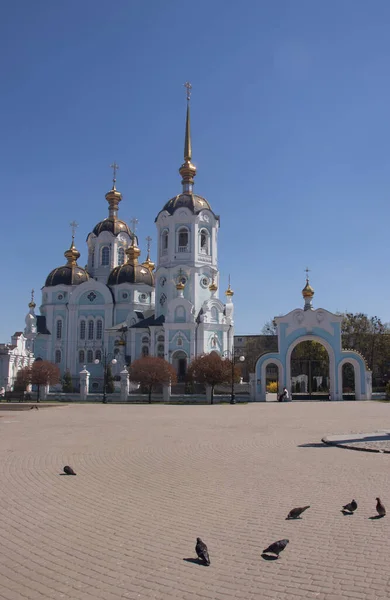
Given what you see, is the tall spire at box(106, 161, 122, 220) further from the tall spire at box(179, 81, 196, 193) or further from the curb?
the curb

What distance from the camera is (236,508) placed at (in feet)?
28.5

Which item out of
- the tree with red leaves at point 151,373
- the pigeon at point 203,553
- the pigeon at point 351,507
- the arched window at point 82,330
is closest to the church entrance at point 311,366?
A: the tree with red leaves at point 151,373

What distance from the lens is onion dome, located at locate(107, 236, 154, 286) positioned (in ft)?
206

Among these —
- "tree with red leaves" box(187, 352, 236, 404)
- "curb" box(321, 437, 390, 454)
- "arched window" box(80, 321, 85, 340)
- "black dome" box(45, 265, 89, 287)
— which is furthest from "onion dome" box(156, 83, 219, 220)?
"curb" box(321, 437, 390, 454)

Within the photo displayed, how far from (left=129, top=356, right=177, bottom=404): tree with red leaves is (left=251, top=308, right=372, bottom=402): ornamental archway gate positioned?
690cm

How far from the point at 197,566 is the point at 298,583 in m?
1.14

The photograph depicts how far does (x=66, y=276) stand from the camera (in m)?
64.0

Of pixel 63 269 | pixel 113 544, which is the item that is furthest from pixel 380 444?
pixel 63 269

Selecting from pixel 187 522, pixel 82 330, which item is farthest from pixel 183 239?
pixel 187 522

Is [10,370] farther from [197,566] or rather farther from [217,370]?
[197,566]

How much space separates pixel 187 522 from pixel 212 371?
33.0 m

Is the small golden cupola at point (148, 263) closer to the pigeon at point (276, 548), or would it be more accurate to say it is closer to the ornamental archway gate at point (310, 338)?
the ornamental archway gate at point (310, 338)

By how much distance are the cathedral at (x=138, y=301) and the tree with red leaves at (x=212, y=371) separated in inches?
424

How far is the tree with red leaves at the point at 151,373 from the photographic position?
4125 centimetres
